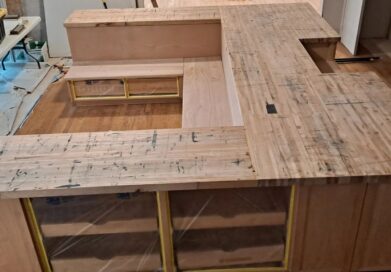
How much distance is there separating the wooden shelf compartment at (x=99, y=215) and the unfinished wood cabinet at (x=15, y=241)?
3.4 inches

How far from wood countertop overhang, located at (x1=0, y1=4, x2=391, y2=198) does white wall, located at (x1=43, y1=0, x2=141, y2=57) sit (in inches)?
108

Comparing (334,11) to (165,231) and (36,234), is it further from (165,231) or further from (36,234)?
(36,234)

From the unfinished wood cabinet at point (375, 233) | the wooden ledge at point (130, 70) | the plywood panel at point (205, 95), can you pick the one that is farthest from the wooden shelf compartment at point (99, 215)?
the wooden ledge at point (130, 70)

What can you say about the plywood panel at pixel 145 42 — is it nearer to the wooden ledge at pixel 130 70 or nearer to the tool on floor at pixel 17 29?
the wooden ledge at pixel 130 70

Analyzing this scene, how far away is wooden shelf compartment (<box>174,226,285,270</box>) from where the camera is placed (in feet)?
5.65

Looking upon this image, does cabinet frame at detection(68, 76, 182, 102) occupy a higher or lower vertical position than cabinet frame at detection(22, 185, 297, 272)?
lower

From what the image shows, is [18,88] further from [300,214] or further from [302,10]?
[300,214]

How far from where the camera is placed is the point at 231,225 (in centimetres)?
170

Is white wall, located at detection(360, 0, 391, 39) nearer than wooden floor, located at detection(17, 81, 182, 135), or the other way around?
wooden floor, located at detection(17, 81, 182, 135)

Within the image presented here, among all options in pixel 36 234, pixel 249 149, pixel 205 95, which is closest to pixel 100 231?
pixel 36 234

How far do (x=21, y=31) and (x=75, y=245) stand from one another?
295 cm

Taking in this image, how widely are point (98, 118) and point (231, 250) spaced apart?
6.56 feet

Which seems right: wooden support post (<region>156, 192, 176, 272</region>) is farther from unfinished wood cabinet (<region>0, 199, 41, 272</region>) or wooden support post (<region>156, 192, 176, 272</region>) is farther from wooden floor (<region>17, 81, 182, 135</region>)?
wooden floor (<region>17, 81, 182, 135</region>)

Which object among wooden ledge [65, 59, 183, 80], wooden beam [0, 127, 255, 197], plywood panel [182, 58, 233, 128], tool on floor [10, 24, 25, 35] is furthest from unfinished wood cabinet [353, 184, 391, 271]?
tool on floor [10, 24, 25, 35]
